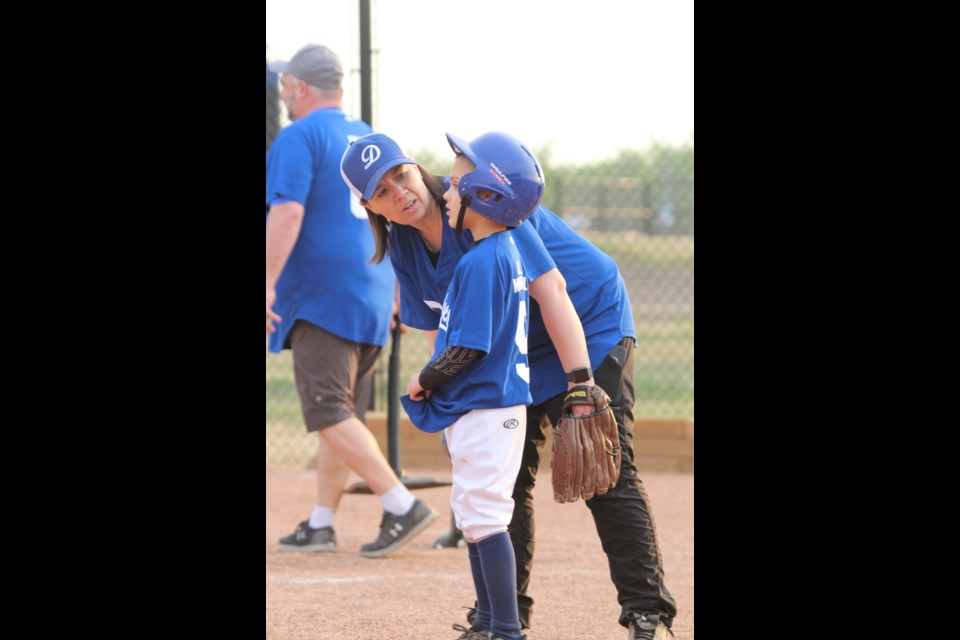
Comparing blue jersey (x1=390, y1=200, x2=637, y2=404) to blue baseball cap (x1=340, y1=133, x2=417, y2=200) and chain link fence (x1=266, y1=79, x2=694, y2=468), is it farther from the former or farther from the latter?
chain link fence (x1=266, y1=79, x2=694, y2=468)

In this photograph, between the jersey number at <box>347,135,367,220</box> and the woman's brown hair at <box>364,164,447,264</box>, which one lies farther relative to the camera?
the jersey number at <box>347,135,367,220</box>

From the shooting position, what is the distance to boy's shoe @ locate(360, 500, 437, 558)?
5.36 m

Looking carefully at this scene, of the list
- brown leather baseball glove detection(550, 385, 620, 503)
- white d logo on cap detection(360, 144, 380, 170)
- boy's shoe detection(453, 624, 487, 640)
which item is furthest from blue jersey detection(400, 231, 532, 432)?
boy's shoe detection(453, 624, 487, 640)

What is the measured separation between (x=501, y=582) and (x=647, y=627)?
0.45 metres

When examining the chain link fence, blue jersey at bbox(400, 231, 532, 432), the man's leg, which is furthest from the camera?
the chain link fence

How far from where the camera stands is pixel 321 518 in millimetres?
5629

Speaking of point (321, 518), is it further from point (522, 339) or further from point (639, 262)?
point (639, 262)

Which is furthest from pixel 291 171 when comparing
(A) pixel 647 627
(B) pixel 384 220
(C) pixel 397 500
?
A: (A) pixel 647 627

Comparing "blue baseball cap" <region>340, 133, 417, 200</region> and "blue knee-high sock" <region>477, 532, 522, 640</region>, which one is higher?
"blue baseball cap" <region>340, 133, 417, 200</region>

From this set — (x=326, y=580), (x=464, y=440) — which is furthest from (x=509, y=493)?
(x=326, y=580)

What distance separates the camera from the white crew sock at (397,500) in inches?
213

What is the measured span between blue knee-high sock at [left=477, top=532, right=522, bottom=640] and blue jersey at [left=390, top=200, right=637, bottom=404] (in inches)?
18.4

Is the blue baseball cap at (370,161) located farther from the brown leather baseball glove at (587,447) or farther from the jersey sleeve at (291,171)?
the jersey sleeve at (291,171)

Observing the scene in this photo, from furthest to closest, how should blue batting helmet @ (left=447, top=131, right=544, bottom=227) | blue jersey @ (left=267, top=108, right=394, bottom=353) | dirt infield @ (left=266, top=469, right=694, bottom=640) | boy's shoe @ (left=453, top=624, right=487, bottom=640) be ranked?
blue jersey @ (left=267, top=108, right=394, bottom=353), dirt infield @ (left=266, top=469, right=694, bottom=640), boy's shoe @ (left=453, top=624, right=487, bottom=640), blue batting helmet @ (left=447, top=131, right=544, bottom=227)
